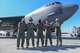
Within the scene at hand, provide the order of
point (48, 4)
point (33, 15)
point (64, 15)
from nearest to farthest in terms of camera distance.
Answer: point (64, 15), point (48, 4), point (33, 15)

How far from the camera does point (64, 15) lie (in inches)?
914

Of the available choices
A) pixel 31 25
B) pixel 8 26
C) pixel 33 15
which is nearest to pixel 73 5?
pixel 33 15

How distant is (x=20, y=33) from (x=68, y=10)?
1332cm

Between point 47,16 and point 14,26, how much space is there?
13.0m

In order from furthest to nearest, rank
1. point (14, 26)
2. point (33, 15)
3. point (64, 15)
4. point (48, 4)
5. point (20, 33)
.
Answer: point (14, 26) < point (33, 15) < point (48, 4) < point (64, 15) < point (20, 33)

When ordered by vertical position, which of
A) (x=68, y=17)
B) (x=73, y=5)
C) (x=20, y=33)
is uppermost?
(x=73, y=5)

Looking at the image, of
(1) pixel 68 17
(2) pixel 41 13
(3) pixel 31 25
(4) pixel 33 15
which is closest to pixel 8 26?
(4) pixel 33 15

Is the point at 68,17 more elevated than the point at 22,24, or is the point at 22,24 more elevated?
the point at 68,17

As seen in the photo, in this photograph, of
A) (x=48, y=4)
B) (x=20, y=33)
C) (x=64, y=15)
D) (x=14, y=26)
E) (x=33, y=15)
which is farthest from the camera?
(x=14, y=26)

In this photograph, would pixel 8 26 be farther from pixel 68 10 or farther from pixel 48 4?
pixel 68 10

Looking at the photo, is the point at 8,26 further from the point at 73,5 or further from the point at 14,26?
the point at 73,5

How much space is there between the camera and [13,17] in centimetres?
3597

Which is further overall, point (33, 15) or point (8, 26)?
point (8, 26)

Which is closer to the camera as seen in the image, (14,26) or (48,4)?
(48,4)
